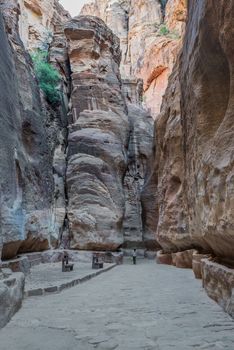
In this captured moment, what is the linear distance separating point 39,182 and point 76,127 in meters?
8.88

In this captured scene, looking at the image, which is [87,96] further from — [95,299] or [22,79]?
[95,299]

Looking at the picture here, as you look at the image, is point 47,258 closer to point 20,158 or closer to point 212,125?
point 20,158

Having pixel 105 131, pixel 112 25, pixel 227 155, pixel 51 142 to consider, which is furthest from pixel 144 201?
pixel 112 25

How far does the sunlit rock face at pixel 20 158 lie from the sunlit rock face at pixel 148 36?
26.0m

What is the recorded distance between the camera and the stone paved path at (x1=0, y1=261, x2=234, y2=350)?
2.92 meters

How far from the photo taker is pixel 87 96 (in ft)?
73.9

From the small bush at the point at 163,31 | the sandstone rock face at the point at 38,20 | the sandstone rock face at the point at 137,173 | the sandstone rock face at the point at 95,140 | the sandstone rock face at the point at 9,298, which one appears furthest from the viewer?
the small bush at the point at 163,31

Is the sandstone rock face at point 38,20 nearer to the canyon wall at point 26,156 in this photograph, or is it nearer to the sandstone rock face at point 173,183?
the canyon wall at point 26,156

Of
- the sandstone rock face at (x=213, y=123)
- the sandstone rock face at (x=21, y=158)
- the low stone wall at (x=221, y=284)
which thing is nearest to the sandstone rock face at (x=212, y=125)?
the sandstone rock face at (x=213, y=123)

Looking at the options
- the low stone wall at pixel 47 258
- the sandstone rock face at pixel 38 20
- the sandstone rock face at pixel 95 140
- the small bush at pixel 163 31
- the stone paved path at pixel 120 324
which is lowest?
the stone paved path at pixel 120 324

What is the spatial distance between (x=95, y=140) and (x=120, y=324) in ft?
56.9

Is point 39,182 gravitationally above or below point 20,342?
Answer: above

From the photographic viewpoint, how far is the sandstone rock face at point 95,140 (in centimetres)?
1872

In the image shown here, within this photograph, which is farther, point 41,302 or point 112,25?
point 112,25
